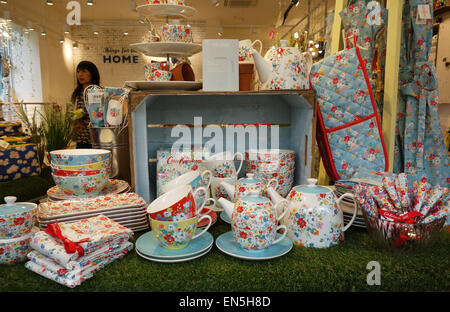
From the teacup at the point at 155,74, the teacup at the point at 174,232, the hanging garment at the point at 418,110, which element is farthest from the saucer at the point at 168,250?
the hanging garment at the point at 418,110

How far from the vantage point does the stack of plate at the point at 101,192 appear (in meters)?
1.23

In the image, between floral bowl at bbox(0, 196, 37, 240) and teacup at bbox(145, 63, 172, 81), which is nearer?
floral bowl at bbox(0, 196, 37, 240)

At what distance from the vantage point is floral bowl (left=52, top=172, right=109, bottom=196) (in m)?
1.19

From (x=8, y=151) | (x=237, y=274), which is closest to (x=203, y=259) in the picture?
(x=237, y=274)

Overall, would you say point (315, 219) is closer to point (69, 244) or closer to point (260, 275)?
point (260, 275)

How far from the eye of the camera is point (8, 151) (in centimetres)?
138

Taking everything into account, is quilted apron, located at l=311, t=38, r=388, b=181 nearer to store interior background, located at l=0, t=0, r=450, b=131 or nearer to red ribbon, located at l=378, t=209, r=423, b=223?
red ribbon, located at l=378, t=209, r=423, b=223

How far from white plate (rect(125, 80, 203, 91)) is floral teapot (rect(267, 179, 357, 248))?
0.62m

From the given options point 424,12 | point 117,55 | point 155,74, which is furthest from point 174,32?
point 117,55

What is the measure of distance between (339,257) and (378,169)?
68 centimetres

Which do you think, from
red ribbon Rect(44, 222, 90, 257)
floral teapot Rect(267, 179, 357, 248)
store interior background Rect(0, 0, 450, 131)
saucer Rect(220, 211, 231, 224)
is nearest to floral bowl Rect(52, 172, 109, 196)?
red ribbon Rect(44, 222, 90, 257)

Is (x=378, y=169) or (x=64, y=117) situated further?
(x=64, y=117)

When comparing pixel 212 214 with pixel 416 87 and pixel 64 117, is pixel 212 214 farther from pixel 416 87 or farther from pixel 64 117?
pixel 416 87

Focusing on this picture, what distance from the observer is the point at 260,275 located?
32.8 inches
